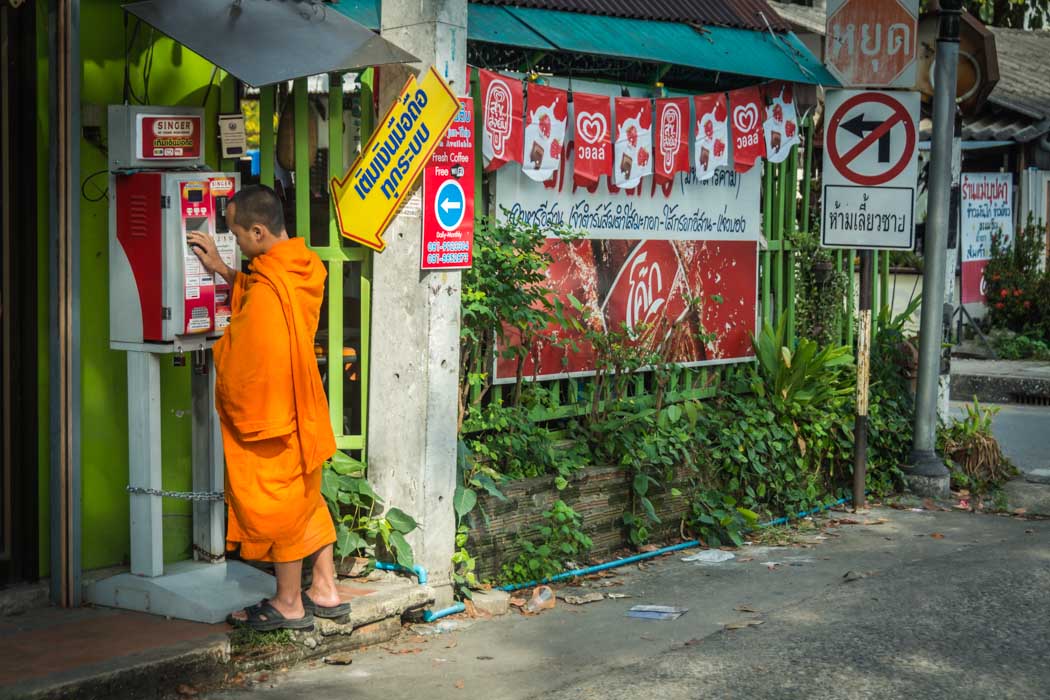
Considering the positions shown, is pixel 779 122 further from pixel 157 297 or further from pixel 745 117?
pixel 157 297

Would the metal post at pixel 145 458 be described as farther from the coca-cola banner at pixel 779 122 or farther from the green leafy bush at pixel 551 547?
the coca-cola banner at pixel 779 122

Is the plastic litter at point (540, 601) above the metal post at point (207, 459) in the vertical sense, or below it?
below

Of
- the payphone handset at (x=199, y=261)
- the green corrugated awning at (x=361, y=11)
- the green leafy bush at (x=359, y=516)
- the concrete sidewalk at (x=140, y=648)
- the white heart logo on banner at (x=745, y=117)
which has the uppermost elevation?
the green corrugated awning at (x=361, y=11)

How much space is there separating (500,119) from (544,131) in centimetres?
42

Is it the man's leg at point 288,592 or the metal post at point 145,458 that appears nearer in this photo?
the man's leg at point 288,592

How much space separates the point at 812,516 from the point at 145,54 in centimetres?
522

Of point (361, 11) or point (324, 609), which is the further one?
point (361, 11)

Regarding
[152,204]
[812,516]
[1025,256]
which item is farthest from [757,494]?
[1025,256]

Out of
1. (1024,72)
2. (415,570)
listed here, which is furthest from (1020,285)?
(415,570)

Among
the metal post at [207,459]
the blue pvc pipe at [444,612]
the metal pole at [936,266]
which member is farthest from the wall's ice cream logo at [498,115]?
the metal pole at [936,266]

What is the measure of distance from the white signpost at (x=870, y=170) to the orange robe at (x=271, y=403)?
14.9 ft

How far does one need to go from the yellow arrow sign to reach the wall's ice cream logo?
38.9 inches

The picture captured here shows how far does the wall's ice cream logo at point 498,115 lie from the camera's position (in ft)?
23.3

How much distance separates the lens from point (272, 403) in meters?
5.32
